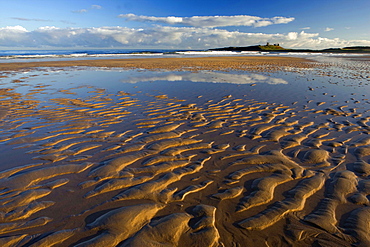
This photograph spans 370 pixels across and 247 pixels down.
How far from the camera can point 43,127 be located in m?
5.42

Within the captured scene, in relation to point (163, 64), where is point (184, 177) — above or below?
below

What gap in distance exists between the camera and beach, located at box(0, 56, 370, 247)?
2264 millimetres

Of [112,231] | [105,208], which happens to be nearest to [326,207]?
[112,231]

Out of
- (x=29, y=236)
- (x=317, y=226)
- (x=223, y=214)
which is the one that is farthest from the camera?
(x=223, y=214)

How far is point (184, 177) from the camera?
3311 mm

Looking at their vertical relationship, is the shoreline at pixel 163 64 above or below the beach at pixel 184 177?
above

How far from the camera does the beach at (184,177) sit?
2.26 m

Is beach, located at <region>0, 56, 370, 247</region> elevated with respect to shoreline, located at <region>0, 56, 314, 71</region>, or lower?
lower

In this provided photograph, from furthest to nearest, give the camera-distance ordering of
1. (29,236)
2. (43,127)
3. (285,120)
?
(285,120) → (43,127) → (29,236)

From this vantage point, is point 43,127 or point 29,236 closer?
point 29,236

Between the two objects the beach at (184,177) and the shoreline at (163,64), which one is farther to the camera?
the shoreline at (163,64)

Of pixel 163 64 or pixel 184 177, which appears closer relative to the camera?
pixel 184 177

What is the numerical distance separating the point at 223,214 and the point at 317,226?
103cm

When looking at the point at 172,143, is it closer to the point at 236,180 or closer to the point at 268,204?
the point at 236,180
